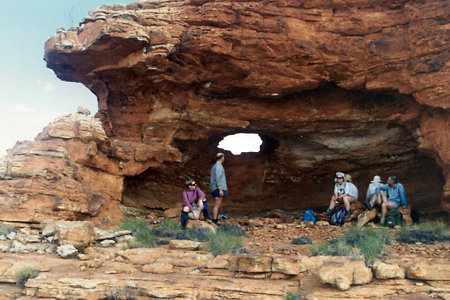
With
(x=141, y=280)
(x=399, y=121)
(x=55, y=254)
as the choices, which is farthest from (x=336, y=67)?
(x=55, y=254)

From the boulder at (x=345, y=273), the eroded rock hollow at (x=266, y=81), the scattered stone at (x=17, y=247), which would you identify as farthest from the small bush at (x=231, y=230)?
the scattered stone at (x=17, y=247)

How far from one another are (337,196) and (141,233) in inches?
209

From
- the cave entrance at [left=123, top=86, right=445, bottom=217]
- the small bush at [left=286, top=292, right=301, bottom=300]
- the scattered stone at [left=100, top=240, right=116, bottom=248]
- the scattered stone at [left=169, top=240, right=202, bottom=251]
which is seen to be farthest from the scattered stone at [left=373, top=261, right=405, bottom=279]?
the cave entrance at [left=123, top=86, right=445, bottom=217]

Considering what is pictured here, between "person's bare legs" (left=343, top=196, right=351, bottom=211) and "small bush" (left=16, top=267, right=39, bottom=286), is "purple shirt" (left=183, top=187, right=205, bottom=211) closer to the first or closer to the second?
"small bush" (left=16, top=267, right=39, bottom=286)

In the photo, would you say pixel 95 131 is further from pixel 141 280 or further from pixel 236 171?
pixel 236 171

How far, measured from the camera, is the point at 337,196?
10.2m

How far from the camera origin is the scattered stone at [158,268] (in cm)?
619

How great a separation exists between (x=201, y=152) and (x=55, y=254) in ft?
22.9

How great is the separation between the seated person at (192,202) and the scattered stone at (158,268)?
224 cm

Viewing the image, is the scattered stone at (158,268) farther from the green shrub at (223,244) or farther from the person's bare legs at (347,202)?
the person's bare legs at (347,202)

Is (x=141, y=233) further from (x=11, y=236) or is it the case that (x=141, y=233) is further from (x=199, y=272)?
(x=11, y=236)

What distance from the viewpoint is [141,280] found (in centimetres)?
589

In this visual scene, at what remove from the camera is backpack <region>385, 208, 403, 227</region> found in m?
9.10

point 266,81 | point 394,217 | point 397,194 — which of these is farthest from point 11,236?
point 397,194
